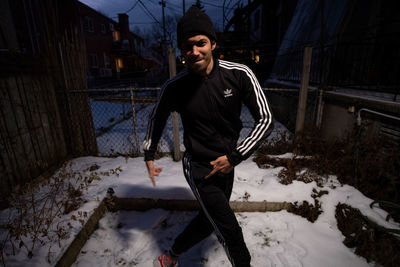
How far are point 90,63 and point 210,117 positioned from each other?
30997mm

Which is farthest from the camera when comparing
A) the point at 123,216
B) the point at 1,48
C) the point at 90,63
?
the point at 90,63

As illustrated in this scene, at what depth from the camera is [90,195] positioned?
3430 mm

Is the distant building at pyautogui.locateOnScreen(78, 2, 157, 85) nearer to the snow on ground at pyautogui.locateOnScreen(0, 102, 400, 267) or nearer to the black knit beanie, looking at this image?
the snow on ground at pyautogui.locateOnScreen(0, 102, 400, 267)

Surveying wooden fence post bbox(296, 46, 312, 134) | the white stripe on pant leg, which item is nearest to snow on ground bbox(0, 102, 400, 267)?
the white stripe on pant leg

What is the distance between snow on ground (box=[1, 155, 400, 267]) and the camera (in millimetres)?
2414

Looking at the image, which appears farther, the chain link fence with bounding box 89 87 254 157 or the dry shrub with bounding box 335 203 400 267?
the chain link fence with bounding box 89 87 254 157

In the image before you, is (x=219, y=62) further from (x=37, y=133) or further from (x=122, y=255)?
(x=37, y=133)

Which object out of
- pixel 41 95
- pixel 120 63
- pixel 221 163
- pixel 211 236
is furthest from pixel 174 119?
pixel 120 63

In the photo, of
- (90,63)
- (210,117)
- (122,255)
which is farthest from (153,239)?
(90,63)

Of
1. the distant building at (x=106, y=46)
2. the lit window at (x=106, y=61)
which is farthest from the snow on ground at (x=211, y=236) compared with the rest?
the lit window at (x=106, y=61)

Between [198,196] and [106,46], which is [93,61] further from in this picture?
[198,196]

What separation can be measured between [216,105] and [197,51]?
46 cm

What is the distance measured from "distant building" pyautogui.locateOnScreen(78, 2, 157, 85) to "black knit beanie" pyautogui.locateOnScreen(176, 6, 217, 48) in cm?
2372

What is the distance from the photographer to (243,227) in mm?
2904
